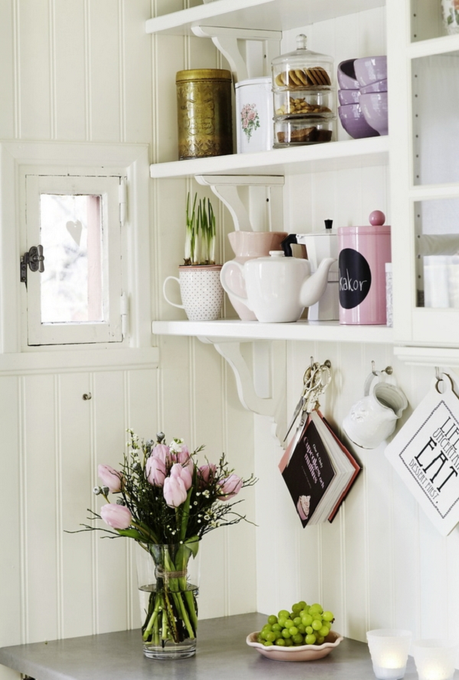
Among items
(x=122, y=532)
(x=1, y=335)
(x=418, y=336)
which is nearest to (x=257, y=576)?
(x=122, y=532)

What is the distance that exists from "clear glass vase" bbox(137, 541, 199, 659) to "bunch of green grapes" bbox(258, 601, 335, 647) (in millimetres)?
147

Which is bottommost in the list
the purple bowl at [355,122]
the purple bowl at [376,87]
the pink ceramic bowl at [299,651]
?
the pink ceramic bowl at [299,651]

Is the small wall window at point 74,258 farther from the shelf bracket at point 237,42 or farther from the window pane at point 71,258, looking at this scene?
the shelf bracket at point 237,42

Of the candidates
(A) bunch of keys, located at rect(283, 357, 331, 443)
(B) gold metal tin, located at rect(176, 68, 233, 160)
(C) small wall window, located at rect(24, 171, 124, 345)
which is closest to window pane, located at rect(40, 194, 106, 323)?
(C) small wall window, located at rect(24, 171, 124, 345)

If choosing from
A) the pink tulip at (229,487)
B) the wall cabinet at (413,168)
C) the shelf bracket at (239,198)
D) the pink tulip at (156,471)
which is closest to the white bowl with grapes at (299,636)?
the pink tulip at (229,487)

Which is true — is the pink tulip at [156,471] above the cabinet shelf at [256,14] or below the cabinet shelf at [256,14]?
below

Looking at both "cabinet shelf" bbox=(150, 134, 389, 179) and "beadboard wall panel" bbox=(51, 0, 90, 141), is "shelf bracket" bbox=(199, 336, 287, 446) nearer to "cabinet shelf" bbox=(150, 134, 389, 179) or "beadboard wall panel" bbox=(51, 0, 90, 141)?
"cabinet shelf" bbox=(150, 134, 389, 179)

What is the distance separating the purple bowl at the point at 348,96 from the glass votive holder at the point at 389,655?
922 mm

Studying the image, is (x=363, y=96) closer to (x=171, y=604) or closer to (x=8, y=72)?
(x=8, y=72)

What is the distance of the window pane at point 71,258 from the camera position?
7.10 feet

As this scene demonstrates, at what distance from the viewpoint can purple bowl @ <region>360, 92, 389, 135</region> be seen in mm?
1771

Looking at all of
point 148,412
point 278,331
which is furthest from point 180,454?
point 278,331

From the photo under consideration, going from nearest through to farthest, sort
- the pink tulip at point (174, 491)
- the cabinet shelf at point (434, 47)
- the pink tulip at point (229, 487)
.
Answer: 1. the cabinet shelf at point (434, 47)
2. the pink tulip at point (174, 491)
3. the pink tulip at point (229, 487)

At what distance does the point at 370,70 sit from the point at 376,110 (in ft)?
0.22
